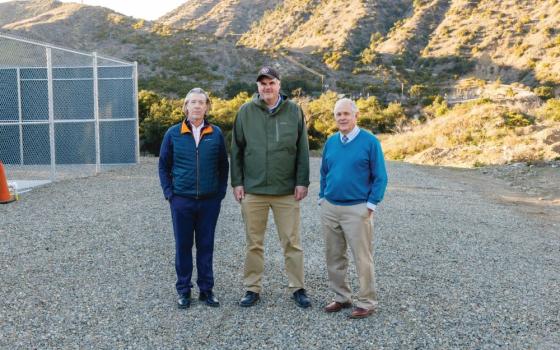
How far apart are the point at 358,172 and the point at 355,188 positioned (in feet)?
0.41

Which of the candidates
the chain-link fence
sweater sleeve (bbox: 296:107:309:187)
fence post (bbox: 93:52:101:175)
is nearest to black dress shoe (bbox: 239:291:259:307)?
sweater sleeve (bbox: 296:107:309:187)

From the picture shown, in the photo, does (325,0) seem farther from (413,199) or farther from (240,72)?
(413,199)

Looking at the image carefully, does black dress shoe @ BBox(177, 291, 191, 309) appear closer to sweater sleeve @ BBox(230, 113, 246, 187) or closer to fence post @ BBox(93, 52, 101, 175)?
sweater sleeve @ BBox(230, 113, 246, 187)

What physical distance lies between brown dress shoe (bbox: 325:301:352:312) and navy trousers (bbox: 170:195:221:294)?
1013 mm

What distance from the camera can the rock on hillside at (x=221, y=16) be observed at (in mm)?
78188

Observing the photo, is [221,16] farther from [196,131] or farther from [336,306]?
[336,306]

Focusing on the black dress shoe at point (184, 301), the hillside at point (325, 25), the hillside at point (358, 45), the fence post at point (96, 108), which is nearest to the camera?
the black dress shoe at point (184, 301)

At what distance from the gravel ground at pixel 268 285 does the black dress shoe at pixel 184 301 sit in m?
0.07

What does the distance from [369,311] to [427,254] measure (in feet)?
8.44

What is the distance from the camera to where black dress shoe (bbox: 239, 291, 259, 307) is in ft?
15.0

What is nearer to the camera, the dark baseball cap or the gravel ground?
the gravel ground

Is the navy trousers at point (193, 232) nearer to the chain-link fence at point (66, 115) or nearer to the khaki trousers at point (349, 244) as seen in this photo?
the khaki trousers at point (349, 244)

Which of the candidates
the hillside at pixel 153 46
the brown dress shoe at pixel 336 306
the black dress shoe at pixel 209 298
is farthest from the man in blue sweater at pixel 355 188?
the hillside at pixel 153 46

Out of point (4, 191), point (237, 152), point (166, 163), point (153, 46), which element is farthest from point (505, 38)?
point (166, 163)
